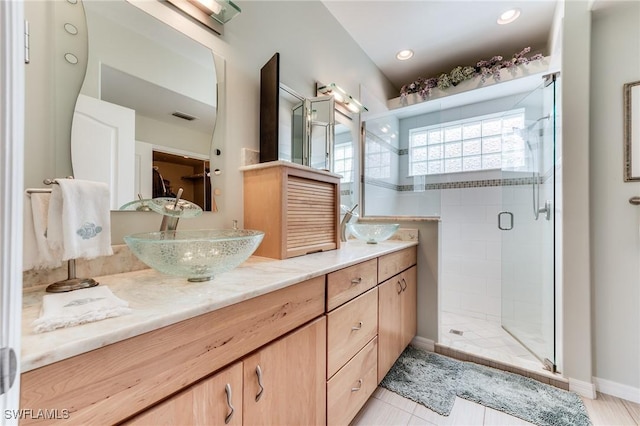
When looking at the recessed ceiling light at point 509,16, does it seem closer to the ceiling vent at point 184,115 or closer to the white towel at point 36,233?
the ceiling vent at point 184,115

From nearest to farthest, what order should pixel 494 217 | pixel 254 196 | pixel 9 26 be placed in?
pixel 9 26, pixel 254 196, pixel 494 217

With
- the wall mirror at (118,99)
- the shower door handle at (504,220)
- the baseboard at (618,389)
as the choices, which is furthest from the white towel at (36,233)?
the shower door handle at (504,220)

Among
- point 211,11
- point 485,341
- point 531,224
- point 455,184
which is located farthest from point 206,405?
point 455,184

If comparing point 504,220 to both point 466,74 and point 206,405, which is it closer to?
point 466,74

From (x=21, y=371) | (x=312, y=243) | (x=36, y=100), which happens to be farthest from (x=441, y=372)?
(x=36, y=100)

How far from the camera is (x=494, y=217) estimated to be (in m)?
2.75

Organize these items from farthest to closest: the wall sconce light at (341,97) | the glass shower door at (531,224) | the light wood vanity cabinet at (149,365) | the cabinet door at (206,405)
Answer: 1. the wall sconce light at (341,97)
2. the glass shower door at (531,224)
3. the cabinet door at (206,405)
4. the light wood vanity cabinet at (149,365)

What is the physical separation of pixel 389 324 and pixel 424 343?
27.2 inches

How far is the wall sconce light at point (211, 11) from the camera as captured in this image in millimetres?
1145

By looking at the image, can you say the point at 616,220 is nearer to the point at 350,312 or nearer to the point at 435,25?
the point at 350,312

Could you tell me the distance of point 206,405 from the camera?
0.64 m

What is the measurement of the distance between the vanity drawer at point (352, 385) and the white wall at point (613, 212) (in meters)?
1.38

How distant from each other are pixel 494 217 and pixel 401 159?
1.16 m

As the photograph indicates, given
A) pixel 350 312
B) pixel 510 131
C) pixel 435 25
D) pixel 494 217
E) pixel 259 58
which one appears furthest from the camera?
pixel 494 217
